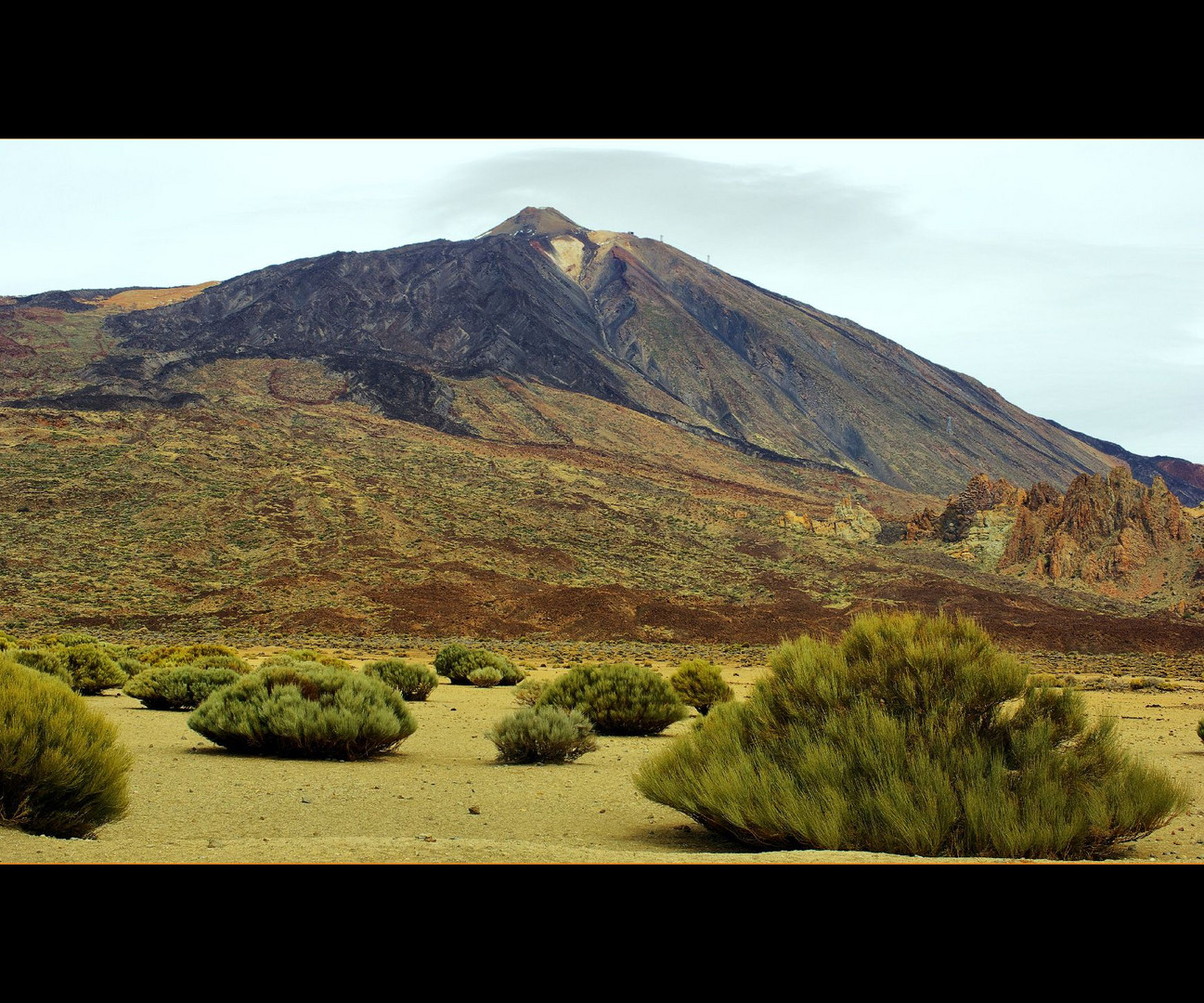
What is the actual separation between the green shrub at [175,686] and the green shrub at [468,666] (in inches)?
434

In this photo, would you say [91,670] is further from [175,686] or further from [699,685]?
[699,685]

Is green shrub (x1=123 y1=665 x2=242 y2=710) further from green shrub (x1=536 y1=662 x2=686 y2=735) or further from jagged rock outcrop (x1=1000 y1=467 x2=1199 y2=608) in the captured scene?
jagged rock outcrop (x1=1000 y1=467 x2=1199 y2=608)

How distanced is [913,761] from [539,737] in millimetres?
7224

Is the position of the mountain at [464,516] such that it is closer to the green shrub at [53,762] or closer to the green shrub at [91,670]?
the green shrub at [91,670]

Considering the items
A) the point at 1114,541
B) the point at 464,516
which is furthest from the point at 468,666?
the point at 1114,541

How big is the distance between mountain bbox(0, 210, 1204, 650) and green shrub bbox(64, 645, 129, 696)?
24.9 m

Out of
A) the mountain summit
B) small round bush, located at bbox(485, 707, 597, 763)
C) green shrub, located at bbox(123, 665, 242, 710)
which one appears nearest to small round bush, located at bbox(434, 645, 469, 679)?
green shrub, located at bbox(123, 665, 242, 710)

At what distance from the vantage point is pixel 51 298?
163125 millimetres

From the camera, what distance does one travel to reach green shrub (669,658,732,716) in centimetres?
2209

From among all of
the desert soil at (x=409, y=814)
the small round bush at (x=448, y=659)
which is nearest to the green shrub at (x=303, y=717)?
the desert soil at (x=409, y=814)

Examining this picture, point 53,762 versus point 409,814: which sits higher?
point 53,762

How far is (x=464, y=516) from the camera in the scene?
7475 centimetres
